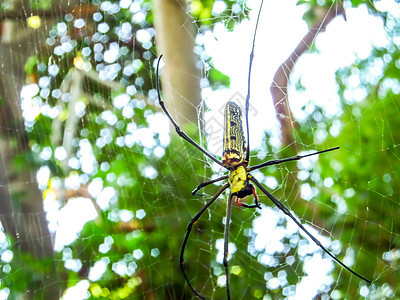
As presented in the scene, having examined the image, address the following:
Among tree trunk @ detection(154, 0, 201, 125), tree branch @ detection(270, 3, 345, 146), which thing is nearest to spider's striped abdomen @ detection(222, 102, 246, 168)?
tree branch @ detection(270, 3, 345, 146)

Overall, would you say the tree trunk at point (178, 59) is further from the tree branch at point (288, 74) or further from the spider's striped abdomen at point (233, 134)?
the spider's striped abdomen at point (233, 134)

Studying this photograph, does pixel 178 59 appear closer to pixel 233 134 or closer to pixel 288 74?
pixel 288 74

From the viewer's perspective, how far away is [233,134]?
1788 millimetres

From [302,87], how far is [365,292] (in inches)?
66.4

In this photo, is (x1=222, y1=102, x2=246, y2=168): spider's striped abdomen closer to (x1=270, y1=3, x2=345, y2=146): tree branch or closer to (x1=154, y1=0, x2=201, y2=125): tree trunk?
(x1=270, y1=3, x2=345, y2=146): tree branch

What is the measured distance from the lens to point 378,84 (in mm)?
3027

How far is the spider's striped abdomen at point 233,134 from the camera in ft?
5.86

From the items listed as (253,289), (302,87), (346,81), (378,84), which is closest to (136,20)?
(302,87)

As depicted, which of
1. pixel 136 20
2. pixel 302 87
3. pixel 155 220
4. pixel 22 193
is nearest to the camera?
pixel 22 193

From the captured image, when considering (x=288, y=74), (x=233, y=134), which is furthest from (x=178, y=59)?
(x=233, y=134)

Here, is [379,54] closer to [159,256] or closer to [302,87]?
[302,87]

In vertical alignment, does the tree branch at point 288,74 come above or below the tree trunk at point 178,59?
below

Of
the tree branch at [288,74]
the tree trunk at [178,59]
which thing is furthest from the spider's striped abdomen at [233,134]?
the tree trunk at [178,59]

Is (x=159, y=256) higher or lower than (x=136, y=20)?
lower
